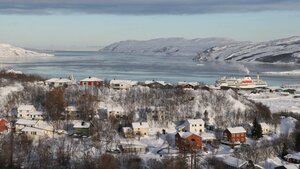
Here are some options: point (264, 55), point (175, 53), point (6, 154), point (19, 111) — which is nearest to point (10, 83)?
point (19, 111)

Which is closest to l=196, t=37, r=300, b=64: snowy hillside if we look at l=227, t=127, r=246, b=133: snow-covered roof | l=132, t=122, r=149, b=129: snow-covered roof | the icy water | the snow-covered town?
the icy water

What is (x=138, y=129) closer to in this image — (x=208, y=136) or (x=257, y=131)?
(x=208, y=136)

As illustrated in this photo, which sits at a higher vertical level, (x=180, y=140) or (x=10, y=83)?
(x=10, y=83)

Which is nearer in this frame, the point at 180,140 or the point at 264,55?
the point at 180,140

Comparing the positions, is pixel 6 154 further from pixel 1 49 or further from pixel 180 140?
pixel 1 49

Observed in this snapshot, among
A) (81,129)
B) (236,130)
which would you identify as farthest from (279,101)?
(81,129)

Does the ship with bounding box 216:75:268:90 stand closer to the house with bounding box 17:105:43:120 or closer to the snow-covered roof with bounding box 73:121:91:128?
the house with bounding box 17:105:43:120

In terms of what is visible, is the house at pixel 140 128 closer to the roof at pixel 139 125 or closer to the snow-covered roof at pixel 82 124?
the roof at pixel 139 125
